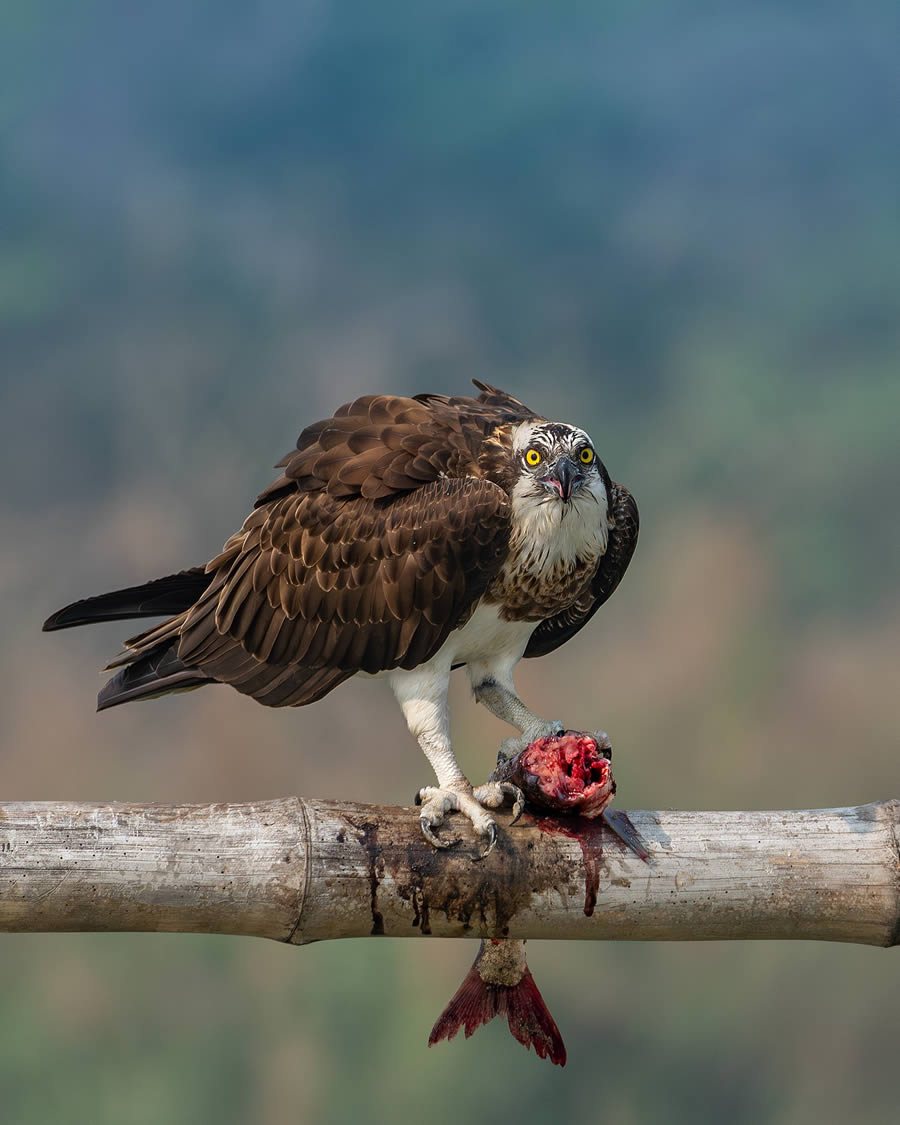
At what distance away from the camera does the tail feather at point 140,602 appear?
4508mm

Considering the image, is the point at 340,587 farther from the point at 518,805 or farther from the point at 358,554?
the point at 518,805

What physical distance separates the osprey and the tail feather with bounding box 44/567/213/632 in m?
0.14

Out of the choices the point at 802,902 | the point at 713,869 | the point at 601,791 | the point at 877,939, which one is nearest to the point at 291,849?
the point at 601,791

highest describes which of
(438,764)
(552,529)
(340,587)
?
(552,529)

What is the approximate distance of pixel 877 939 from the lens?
369 cm

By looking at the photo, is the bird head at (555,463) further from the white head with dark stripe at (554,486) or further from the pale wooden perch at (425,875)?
the pale wooden perch at (425,875)

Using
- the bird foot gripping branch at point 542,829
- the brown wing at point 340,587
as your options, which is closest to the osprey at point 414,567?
the brown wing at point 340,587

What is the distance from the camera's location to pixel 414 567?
388 centimetres

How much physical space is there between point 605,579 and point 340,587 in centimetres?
100

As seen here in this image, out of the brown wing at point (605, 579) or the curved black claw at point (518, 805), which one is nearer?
the curved black claw at point (518, 805)

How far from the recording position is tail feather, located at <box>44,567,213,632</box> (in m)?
4.51

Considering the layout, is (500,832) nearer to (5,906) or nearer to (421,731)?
(421,731)

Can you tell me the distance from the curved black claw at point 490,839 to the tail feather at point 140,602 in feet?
5.10

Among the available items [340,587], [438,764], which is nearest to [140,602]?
[340,587]
